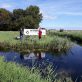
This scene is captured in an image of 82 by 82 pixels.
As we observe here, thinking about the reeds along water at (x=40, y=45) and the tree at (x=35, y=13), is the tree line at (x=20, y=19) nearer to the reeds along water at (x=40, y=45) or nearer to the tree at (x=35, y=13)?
the tree at (x=35, y=13)

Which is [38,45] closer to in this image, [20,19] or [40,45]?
[40,45]

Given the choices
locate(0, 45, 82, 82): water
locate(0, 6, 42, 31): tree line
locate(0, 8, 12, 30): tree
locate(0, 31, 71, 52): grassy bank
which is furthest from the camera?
locate(0, 8, 12, 30): tree

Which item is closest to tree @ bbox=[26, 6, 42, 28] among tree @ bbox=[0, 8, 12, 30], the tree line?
the tree line

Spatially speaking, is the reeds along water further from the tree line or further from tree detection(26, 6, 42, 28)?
tree detection(26, 6, 42, 28)

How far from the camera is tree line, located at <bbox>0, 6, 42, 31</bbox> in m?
68.9

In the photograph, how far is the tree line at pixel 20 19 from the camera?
68875mm

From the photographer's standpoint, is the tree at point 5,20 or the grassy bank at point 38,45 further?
the tree at point 5,20

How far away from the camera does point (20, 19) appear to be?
69750 millimetres

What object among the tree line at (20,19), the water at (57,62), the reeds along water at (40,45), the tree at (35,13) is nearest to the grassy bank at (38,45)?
the reeds along water at (40,45)

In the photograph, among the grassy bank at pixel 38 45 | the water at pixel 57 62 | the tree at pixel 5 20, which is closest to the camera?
the water at pixel 57 62

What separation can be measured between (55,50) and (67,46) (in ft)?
8.86

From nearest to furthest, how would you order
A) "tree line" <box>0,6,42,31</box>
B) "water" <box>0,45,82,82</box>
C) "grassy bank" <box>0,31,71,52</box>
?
"water" <box>0,45,82,82</box>, "grassy bank" <box>0,31,71,52</box>, "tree line" <box>0,6,42,31</box>

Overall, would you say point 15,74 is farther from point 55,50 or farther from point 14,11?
point 14,11

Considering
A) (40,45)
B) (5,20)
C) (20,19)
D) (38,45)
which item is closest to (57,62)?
(40,45)
